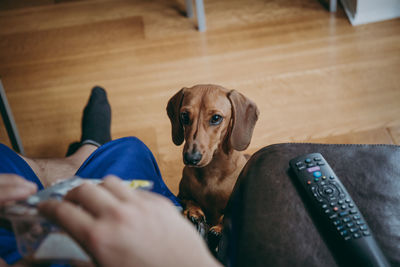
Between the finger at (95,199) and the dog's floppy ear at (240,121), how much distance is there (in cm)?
74

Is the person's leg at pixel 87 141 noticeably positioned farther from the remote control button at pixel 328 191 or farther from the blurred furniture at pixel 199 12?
the remote control button at pixel 328 191

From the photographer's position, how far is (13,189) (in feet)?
1.55

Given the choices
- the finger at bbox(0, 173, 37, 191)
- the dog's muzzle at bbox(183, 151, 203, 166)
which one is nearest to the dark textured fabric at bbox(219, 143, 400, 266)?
the dog's muzzle at bbox(183, 151, 203, 166)

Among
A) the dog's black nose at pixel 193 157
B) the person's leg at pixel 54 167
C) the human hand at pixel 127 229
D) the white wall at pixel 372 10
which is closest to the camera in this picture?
the human hand at pixel 127 229

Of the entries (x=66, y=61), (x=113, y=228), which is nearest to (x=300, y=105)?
(x=66, y=61)

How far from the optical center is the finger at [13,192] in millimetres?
464

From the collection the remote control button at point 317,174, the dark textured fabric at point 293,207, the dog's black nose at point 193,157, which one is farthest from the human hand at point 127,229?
the dog's black nose at point 193,157

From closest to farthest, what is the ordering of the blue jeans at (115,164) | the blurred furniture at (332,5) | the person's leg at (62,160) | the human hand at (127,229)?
1. the human hand at (127,229)
2. the person's leg at (62,160)
3. the blue jeans at (115,164)
4. the blurred furniture at (332,5)

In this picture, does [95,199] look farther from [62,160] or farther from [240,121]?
[62,160]

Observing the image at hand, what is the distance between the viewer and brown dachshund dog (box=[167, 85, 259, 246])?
1077 millimetres

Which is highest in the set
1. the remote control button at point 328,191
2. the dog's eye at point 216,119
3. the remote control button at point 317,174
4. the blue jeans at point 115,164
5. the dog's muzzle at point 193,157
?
the remote control button at point 317,174

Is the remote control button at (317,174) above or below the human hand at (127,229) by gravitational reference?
below

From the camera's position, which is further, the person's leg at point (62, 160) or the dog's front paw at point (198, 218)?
the dog's front paw at point (198, 218)

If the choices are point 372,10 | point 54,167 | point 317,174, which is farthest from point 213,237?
point 372,10
